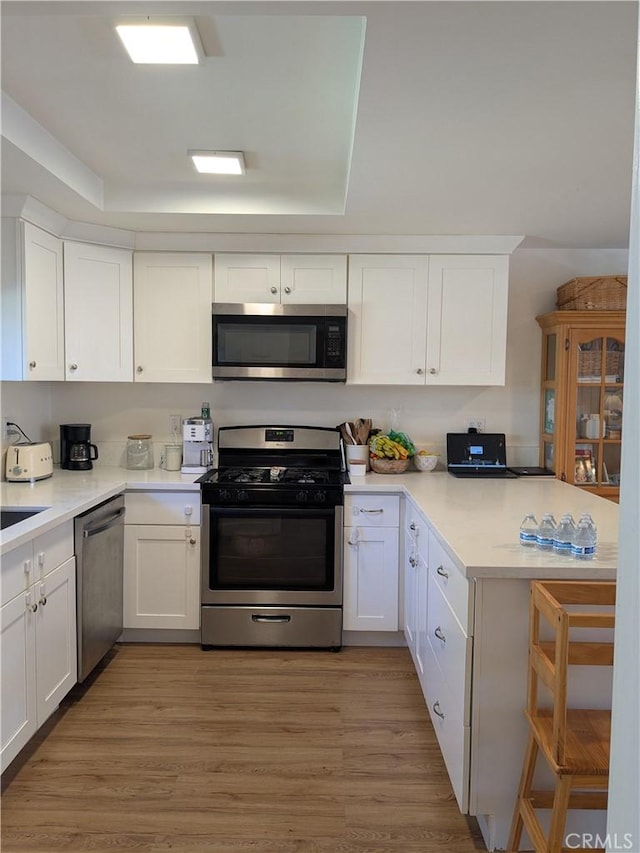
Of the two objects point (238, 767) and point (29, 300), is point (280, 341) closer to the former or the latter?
point (29, 300)

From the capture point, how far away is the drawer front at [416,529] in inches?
96.8

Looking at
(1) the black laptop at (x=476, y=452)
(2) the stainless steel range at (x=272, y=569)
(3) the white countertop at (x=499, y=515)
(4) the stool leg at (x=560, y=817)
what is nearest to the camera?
(4) the stool leg at (x=560, y=817)

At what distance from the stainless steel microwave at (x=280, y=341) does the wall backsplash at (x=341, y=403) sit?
348 millimetres

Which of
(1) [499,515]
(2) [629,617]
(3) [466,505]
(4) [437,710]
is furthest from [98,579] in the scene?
(2) [629,617]

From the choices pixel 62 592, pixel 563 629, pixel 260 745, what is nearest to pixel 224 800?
pixel 260 745

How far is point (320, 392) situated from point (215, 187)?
4.35 feet

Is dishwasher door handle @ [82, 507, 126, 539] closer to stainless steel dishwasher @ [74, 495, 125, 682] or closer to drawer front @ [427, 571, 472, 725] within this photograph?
stainless steel dishwasher @ [74, 495, 125, 682]

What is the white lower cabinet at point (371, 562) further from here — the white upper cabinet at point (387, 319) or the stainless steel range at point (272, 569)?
the white upper cabinet at point (387, 319)

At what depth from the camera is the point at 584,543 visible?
67.7 inches

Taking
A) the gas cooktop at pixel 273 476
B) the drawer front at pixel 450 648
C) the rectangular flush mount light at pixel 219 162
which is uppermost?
the rectangular flush mount light at pixel 219 162

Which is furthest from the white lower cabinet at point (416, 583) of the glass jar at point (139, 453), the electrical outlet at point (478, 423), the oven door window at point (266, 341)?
the glass jar at point (139, 453)

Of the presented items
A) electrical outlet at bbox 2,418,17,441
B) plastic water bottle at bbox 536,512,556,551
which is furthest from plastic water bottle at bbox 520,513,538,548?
electrical outlet at bbox 2,418,17,441

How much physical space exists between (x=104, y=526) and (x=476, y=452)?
7.06ft

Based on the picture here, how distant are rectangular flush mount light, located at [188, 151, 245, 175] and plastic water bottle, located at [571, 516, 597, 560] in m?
1.95
